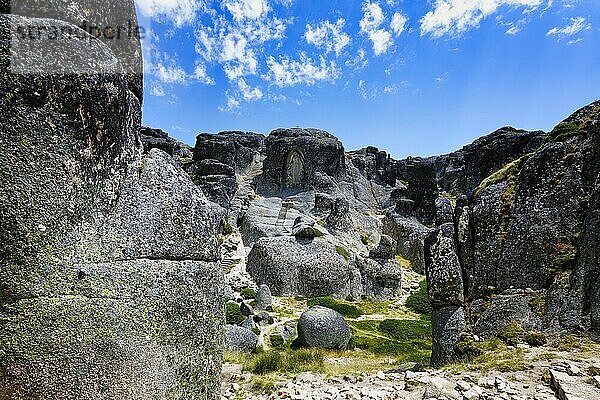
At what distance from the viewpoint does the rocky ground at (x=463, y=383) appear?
19.1 ft

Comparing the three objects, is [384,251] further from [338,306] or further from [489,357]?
[489,357]

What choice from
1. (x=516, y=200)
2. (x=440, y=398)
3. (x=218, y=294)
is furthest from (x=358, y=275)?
(x=218, y=294)

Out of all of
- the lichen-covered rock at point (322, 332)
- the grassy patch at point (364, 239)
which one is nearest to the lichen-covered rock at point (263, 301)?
the lichen-covered rock at point (322, 332)

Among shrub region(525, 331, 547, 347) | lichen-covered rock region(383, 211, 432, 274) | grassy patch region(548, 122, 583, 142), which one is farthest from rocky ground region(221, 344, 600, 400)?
lichen-covered rock region(383, 211, 432, 274)

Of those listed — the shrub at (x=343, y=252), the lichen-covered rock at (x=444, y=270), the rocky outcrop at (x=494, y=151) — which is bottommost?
the lichen-covered rock at (x=444, y=270)

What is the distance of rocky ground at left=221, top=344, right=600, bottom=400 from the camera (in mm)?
5812

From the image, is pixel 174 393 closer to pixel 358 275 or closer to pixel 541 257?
pixel 541 257

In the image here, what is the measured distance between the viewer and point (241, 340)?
15781 mm

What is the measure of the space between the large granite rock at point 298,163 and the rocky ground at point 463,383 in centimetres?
4406

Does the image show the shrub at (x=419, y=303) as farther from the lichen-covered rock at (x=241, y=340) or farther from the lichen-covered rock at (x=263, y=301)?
the lichen-covered rock at (x=241, y=340)

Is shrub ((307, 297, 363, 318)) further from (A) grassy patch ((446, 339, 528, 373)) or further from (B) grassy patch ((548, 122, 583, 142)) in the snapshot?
(B) grassy patch ((548, 122, 583, 142))

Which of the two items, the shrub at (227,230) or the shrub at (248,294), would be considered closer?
the shrub at (248,294)

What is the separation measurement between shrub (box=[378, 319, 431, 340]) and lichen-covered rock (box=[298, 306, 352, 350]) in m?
4.81

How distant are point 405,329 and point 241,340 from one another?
33.0 ft
